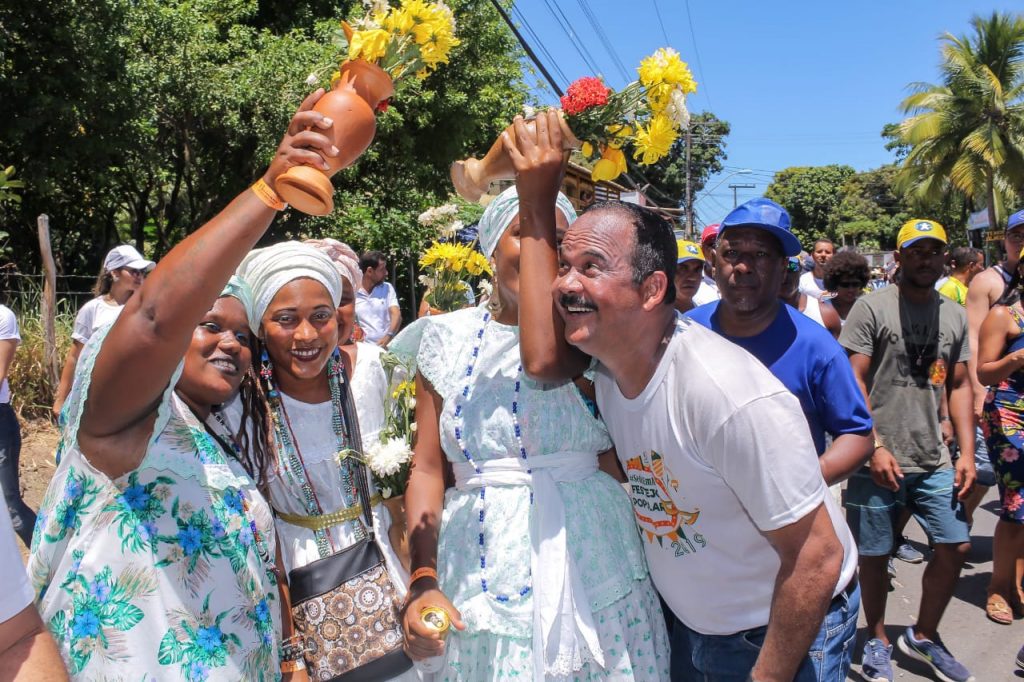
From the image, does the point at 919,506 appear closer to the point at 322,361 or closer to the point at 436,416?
the point at 436,416

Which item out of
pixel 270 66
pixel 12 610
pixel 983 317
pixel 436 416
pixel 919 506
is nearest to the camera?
pixel 12 610

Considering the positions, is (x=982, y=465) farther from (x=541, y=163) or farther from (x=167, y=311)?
(x=167, y=311)

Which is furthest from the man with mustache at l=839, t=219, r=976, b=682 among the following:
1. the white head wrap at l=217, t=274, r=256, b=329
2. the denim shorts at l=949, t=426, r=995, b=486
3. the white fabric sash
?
the white head wrap at l=217, t=274, r=256, b=329

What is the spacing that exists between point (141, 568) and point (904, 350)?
13.5 ft

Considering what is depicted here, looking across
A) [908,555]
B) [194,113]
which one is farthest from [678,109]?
[194,113]

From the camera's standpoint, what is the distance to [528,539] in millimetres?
2152

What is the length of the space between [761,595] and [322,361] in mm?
1447

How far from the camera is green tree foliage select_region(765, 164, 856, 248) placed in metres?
64.8

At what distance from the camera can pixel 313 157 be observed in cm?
153

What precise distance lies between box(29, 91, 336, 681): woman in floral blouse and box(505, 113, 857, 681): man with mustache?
0.71 metres

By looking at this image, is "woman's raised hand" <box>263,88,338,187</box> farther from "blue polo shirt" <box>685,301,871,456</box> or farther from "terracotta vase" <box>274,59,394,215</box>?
"blue polo shirt" <box>685,301,871,456</box>

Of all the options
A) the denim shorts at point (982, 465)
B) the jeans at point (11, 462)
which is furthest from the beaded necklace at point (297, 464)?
the denim shorts at point (982, 465)

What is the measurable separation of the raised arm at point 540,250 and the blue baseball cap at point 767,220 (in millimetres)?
1287

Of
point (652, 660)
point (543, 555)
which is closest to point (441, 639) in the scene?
point (543, 555)
